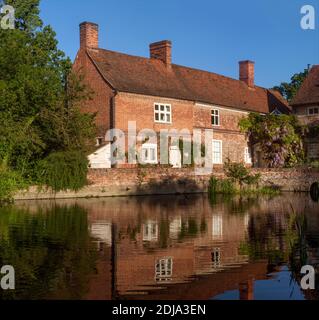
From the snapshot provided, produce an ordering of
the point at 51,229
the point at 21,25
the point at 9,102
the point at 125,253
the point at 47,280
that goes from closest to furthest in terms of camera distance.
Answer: the point at 47,280 < the point at 125,253 < the point at 51,229 < the point at 9,102 < the point at 21,25

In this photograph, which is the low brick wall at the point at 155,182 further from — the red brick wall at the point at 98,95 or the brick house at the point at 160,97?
the red brick wall at the point at 98,95

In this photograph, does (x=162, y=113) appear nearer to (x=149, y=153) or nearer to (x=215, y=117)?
(x=149, y=153)

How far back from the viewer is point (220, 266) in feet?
30.2

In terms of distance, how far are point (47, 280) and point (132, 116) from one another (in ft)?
80.5

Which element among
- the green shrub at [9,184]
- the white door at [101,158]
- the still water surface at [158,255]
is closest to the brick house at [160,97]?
the white door at [101,158]

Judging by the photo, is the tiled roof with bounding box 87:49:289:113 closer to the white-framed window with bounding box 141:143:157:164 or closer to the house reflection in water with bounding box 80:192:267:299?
the white-framed window with bounding box 141:143:157:164

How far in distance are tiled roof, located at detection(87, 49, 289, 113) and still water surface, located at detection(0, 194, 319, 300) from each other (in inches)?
667

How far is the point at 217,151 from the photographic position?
38281 millimetres

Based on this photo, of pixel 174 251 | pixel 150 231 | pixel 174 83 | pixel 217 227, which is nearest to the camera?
pixel 174 251

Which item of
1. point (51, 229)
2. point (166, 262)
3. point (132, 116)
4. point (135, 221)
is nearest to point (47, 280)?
point (166, 262)

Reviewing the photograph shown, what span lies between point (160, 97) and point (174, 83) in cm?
332

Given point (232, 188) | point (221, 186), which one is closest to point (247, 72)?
point (221, 186)

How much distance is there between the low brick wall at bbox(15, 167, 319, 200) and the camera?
27.3m
